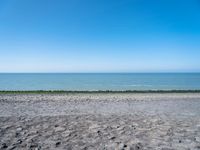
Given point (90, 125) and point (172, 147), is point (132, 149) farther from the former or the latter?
point (90, 125)

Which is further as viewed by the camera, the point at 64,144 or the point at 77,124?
the point at 77,124

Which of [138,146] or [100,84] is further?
[100,84]

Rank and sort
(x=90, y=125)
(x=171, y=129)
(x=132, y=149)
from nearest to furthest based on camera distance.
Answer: (x=132, y=149), (x=171, y=129), (x=90, y=125)

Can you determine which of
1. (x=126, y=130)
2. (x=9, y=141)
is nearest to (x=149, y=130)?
(x=126, y=130)

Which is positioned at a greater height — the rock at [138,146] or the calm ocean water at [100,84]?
the rock at [138,146]

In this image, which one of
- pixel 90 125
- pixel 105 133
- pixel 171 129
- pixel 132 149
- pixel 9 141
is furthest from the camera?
pixel 90 125

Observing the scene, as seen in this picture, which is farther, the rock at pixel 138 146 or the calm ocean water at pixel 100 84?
the calm ocean water at pixel 100 84

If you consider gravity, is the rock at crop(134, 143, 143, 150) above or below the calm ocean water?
above

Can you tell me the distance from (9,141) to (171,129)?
5.42 m

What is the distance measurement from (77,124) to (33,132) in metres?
1.73

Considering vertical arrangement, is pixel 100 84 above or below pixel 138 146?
below

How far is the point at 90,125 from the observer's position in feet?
22.6

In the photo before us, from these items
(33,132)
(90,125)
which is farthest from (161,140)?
(33,132)

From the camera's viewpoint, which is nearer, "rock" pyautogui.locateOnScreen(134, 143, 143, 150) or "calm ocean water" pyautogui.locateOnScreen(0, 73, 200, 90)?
"rock" pyautogui.locateOnScreen(134, 143, 143, 150)
